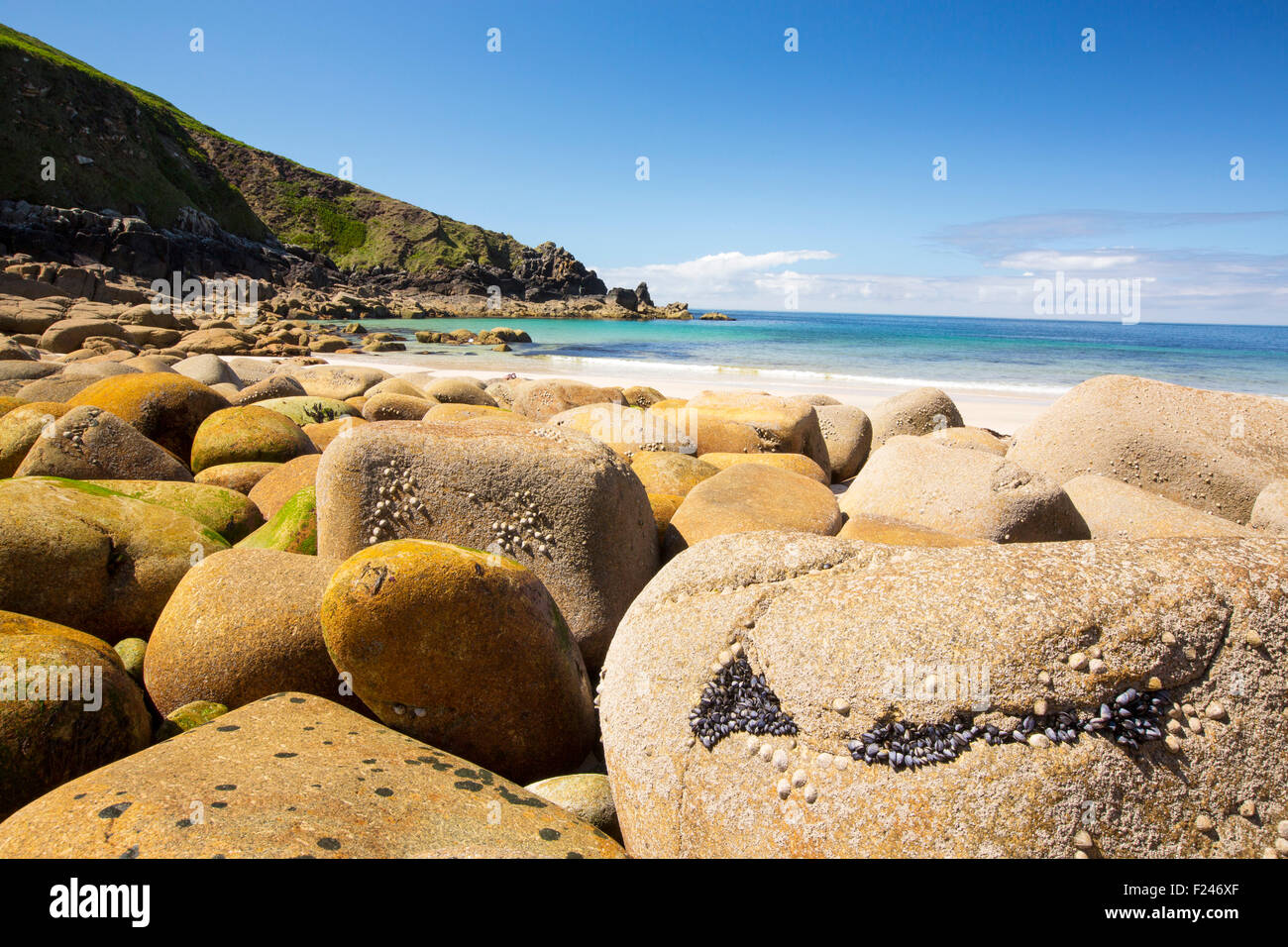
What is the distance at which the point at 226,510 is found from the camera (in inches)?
170

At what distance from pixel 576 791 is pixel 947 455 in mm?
3464

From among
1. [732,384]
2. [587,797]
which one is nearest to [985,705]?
[587,797]

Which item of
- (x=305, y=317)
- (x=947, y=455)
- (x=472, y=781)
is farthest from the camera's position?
(x=305, y=317)

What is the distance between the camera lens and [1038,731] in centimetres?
173

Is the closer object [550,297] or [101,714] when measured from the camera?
[101,714]

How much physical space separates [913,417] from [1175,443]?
10.4ft

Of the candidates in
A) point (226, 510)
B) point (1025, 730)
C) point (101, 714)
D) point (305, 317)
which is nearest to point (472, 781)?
point (101, 714)

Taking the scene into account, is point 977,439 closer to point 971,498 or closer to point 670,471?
point 971,498

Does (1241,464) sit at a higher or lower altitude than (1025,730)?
higher

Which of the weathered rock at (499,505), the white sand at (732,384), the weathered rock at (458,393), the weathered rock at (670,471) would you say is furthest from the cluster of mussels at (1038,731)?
the white sand at (732,384)

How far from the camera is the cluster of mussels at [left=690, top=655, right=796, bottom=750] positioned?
1919mm

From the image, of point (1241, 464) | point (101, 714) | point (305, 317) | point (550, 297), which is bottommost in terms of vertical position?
point (101, 714)

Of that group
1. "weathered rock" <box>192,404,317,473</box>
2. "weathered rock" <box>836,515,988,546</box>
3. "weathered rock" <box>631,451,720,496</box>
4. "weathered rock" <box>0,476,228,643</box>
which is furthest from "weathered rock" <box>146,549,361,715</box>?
"weathered rock" <box>192,404,317,473</box>
